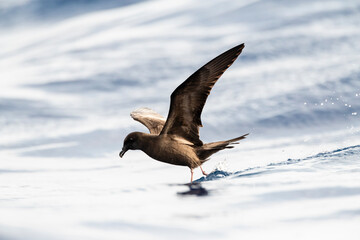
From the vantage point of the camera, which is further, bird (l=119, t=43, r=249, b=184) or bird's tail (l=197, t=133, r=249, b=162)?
bird's tail (l=197, t=133, r=249, b=162)

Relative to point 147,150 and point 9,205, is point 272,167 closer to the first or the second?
point 147,150

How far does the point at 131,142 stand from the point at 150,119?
61.4 inches

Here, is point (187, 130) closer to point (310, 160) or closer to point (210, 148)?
point (210, 148)

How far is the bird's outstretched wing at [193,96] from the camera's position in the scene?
25.0ft

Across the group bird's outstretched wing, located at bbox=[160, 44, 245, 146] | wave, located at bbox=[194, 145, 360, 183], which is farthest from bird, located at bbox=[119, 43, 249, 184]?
wave, located at bbox=[194, 145, 360, 183]

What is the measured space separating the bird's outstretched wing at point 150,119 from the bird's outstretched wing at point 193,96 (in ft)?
4.63

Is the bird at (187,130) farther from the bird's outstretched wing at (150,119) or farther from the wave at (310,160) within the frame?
the bird's outstretched wing at (150,119)

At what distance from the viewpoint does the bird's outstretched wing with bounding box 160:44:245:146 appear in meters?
7.63

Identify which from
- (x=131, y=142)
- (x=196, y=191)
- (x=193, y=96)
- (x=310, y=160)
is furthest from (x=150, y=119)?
(x=196, y=191)

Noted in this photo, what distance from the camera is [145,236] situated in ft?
16.7

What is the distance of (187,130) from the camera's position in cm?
847

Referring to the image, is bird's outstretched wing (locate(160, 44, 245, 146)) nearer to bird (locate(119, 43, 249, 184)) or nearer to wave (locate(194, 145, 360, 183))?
bird (locate(119, 43, 249, 184))

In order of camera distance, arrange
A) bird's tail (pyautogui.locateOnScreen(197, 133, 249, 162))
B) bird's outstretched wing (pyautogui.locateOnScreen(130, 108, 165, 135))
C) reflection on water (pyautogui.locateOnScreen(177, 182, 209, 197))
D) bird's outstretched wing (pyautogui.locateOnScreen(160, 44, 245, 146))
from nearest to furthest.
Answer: reflection on water (pyautogui.locateOnScreen(177, 182, 209, 197)) < bird's outstretched wing (pyautogui.locateOnScreen(160, 44, 245, 146)) < bird's tail (pyautogui.locateOnScreen(197, 133, 249, 162)) < bird's outstretched wing (pyautogui.locateOnScreen(130, 108, 165, 135))

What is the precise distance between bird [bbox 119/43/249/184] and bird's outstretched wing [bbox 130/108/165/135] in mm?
1096
